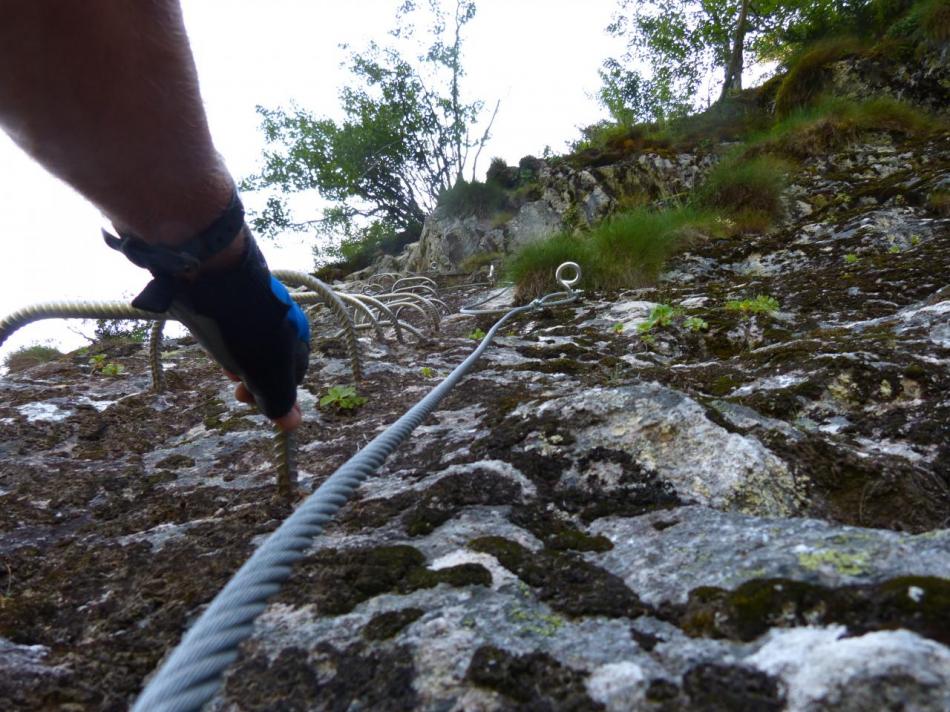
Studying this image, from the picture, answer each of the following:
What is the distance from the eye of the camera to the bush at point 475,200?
43.9 feet

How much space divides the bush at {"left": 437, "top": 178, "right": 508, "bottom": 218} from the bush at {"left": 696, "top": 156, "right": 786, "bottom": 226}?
26.9 feet

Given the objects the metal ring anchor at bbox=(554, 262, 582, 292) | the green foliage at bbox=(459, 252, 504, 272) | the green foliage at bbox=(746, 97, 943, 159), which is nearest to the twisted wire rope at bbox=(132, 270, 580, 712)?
the metal ring anchor at bbox=(554, 262, 582, 292)

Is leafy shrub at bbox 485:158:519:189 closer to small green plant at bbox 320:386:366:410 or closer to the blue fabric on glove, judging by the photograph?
small green plant at bbox 320:386:366:410

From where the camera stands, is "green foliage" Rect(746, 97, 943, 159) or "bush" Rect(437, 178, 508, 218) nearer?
"green foliage" Rect(746, 97, 943, 159)

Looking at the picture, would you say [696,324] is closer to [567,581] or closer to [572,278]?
[572,278]

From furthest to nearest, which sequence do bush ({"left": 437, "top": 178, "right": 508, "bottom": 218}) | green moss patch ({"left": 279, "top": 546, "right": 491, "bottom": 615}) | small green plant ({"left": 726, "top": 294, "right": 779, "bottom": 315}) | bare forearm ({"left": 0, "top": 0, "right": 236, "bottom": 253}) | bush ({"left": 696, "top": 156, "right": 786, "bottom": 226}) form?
1. bush ({"left": 437, "top": 178, "right": 508, "bottom": 218})
2. bush ({"left": 696, "top": 156, "right": 786, "bottom": 226})
3. small green plant ({"left": 726, "top": 294, "right": 779, "bottom": 315})
4. green moss patch ({"left": 279, "top": 546, "right": 491, "bottom": 615})
5. bare forearm ({"left": 0, "top": 0, "right": 236, "bottom": 253})

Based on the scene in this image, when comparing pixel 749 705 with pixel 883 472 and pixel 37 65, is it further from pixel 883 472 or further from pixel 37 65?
pixel 37 65

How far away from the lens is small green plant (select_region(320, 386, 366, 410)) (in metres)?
2.14

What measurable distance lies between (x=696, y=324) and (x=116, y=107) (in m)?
2.48

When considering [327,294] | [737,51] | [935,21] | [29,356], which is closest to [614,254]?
[327,294]

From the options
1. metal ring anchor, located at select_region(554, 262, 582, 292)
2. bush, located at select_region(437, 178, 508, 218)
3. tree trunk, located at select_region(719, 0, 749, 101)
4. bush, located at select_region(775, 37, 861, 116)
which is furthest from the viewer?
bush, located at select_region(437, 178, 508, 218)

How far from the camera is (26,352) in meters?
7.38

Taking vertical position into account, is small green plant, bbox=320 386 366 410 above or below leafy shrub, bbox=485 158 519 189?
below

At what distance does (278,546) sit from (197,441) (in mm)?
1385
